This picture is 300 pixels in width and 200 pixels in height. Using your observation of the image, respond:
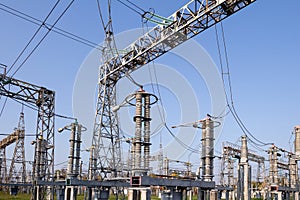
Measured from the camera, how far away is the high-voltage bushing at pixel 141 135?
18631 mm

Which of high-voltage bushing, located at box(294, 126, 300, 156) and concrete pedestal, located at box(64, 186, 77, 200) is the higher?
high-voltage bushing, located at box(294, 126, 300, 156)

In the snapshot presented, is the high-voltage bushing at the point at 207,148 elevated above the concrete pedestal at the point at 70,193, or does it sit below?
above

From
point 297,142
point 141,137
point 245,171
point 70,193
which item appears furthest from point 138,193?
point 297,142

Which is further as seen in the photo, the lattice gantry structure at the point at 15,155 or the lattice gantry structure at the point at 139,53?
the lattice gantry structure at the point at 15,155

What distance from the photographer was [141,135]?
19.5 metres

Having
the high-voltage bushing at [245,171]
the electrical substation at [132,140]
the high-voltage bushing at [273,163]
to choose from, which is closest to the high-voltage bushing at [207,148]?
the electrical substation at [132,140]

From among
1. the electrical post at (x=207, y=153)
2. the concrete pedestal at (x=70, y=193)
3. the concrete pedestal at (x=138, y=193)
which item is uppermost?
the electrical post at (x=207, y=153)

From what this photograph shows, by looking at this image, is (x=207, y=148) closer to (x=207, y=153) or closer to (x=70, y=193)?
(x=207, y=153)

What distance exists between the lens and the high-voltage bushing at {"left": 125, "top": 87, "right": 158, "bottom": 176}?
18631 mm

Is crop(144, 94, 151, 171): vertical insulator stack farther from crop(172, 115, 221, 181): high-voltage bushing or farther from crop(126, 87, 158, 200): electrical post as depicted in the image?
crop(172, 115, 221, 181): high-voltage bushing

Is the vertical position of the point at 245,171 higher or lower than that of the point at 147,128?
lower

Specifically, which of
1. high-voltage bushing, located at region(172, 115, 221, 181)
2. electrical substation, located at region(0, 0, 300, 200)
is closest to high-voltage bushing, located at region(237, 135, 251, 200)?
electrical substation, located at region(0, 0, 300, 200)

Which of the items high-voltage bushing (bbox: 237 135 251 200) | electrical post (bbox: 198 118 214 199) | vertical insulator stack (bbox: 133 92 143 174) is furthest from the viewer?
high-voltage bushing (bbox: 237 135 251 200)

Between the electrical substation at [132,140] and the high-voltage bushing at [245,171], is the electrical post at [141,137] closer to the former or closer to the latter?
the electrical substation at [132,140]
